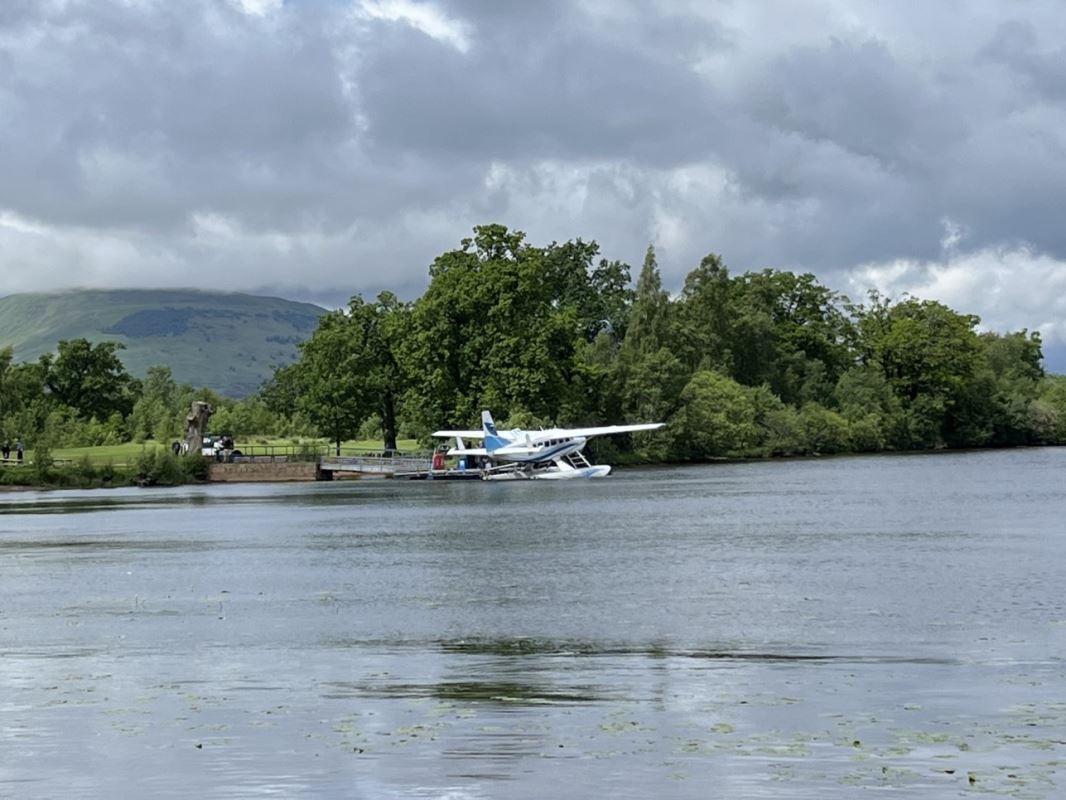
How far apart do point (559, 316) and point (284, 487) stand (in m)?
25.5

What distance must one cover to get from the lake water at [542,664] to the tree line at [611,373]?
61565mm

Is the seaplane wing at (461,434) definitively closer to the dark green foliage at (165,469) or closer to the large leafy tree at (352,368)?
the large leafy tree at (352,368)

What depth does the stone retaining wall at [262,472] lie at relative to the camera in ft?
337

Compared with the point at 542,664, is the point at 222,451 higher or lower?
higher

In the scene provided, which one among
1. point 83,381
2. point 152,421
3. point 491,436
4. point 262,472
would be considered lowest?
point 262,472

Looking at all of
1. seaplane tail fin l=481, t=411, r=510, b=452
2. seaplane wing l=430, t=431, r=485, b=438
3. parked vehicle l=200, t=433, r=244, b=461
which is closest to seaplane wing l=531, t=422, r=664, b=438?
seaplane tail fin l=481, t=411, r=510, b=452

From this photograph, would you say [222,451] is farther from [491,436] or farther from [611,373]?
[611,373]

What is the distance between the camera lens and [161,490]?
3570 inches

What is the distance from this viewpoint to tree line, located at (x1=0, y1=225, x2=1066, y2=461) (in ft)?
359

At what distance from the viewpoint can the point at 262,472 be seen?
343 ft

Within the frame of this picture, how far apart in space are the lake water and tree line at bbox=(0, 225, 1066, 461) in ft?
202

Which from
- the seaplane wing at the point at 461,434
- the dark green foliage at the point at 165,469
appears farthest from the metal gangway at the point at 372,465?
the dark green foliage at the point at 165,469

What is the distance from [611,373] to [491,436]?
2223 cm

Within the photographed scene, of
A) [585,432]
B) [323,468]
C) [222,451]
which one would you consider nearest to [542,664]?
[585,432]
